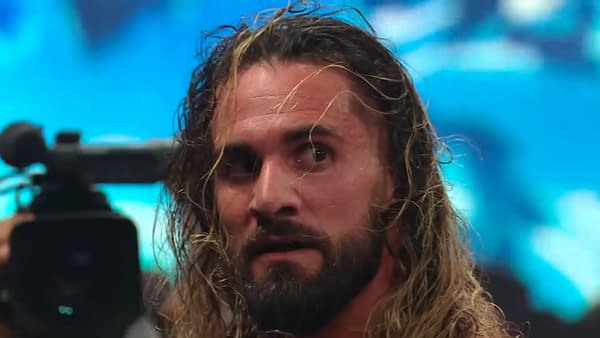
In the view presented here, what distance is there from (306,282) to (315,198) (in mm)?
78

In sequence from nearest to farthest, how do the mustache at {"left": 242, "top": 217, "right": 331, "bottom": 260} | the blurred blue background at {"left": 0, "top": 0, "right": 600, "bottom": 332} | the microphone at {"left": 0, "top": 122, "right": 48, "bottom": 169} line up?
the mustache at {"left": 242, "top": 217, "right": 331, "bottom": 260} < the microphone at {"left": 0, "top": 122, "right": 48, "bottom": 169} < the blurred blue background at {"left": 0, "top": 0, "right": 600, "bottom": 332}

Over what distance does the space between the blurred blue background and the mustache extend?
514 mm

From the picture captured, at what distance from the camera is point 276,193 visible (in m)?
0.75

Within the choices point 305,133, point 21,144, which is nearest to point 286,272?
point 305,133

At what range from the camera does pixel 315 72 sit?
81 cm

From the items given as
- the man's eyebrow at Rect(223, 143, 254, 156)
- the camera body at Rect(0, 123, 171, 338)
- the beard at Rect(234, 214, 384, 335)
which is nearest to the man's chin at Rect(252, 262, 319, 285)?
A: the beard at Rect(234, 214, 384, 335)

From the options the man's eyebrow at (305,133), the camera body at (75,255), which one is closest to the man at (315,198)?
the man's eyebrow at (305,133)

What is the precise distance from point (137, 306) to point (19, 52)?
562 millimetres

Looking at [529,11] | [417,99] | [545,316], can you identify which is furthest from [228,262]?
[529,11]

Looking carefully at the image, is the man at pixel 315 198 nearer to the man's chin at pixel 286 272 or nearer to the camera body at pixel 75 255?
the man's chin at pixel 286 272

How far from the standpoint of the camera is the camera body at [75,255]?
3.99 feet

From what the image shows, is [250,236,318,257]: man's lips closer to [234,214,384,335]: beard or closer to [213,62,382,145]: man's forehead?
[234,214,384,335]: beard

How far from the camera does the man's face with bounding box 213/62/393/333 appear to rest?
0.75 m

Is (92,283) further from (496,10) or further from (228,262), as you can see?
(496,10)
